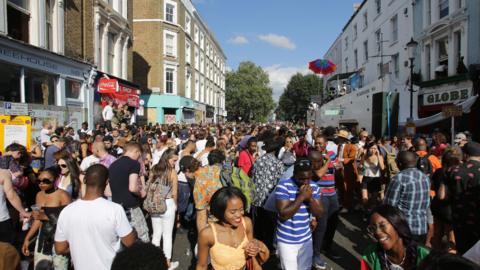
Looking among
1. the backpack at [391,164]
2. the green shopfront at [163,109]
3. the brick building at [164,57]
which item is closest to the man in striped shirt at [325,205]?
the backpack at [391,164]

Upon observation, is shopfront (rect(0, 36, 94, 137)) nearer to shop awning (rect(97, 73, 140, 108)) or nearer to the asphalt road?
shop awning (rect(97, 73, 140, 108))

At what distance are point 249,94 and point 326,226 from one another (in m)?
59.0

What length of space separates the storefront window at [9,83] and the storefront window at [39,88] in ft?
1.54

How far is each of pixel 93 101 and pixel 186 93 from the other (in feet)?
60.5

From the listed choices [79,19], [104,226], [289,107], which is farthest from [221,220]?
[289,107]

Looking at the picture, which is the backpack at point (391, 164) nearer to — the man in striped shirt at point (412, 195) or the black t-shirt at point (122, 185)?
the man in striped shirt at point (412, 195)

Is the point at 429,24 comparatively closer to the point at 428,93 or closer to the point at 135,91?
the point at 428,93

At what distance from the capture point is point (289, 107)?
61.2m

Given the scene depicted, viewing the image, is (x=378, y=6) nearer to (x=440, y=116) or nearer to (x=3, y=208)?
(x=440, y=116)

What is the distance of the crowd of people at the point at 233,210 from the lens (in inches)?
94.0

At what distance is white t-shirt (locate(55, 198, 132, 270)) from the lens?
280cm

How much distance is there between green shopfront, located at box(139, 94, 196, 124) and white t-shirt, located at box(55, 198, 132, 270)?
26328 millimetres

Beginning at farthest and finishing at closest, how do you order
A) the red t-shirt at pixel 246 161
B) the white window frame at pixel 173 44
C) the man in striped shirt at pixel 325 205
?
the white window frame at pixel 173 44 → the red t-shirt at pixel 246 161 → the man in striped shirt at pixel 325 205

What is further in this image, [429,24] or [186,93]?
[186,93]
